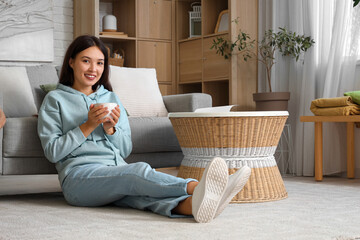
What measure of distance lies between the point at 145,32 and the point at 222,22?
735 millimetres

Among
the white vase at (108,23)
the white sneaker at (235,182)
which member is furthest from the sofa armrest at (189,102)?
the white sneaker at (235,182)

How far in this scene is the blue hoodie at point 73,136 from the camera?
2.07 meters

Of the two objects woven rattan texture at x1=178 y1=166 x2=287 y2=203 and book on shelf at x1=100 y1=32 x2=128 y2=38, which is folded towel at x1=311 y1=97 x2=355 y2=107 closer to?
woven rattan texture at x1=178 y1=166 x2=287 y2=203

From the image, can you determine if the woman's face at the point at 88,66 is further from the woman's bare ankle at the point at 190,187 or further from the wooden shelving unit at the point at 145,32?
the wooden shelving unit at the point at 145,32

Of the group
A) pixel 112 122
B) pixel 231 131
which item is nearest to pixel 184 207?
pixel 112 122

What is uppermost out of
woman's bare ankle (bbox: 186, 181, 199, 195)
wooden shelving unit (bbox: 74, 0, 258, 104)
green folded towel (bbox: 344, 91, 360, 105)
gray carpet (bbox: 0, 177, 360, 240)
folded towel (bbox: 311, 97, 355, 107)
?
wooden shelving unit (bbox: 74, 0, 258, 104)

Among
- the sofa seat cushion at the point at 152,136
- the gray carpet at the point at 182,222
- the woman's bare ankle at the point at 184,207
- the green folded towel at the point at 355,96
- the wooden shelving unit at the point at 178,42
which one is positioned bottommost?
the gray carpet at the point at 182,222

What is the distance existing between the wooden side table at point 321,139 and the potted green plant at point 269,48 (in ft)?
1.32

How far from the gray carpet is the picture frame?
2383 mm

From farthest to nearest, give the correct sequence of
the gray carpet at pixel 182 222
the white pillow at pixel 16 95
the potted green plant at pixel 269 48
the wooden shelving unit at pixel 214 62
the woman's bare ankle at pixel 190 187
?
the wooden shelving unit at pixel 214 62 → the potted green plant at pixel 269 48 → the white pillow at pixel 16 95 → the woman's bare ankle at pixel 190 187 → the gray carpet at pixel 182 222

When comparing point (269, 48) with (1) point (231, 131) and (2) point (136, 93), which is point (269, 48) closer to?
(2) point (136, 93)

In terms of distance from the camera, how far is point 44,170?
93.7 inches

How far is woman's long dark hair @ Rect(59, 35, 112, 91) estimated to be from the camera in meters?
2.23

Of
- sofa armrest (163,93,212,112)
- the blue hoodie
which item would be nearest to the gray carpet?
the blue hoodie
